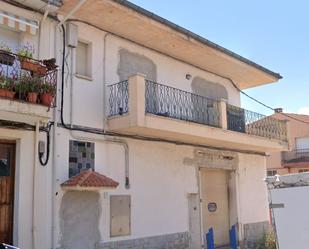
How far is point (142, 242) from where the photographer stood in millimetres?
12555

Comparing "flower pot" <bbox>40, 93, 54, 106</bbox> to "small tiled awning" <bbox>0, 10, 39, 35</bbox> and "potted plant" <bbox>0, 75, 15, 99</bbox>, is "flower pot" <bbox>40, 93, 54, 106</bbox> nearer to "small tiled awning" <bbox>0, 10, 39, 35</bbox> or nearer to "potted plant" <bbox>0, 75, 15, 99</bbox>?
"potted plant" <bbox>0, 75, 15, 99</bbox>

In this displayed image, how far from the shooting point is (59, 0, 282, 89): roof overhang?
1148 centimetres

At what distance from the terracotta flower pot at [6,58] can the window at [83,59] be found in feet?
8.94

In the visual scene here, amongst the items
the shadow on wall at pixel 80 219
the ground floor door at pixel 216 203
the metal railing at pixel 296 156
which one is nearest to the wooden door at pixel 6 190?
the shadow on wall at pixel 80 219

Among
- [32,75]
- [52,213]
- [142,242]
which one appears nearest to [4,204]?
[52,213]

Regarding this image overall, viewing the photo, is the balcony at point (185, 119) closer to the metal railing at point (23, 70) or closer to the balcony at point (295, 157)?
the metal railing at point (23, 70)

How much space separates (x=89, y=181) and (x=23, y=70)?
10.4 feet

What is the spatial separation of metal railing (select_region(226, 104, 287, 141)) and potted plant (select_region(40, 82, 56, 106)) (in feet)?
26.6

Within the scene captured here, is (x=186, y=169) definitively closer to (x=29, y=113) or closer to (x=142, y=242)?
(x=142, y=242)

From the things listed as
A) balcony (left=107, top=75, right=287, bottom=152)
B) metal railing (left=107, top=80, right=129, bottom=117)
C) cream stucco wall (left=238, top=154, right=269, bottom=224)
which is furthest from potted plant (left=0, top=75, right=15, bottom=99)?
cream stucco wall (left=238, top=154, right=269, bottom=224)

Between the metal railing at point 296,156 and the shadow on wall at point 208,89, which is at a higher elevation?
the shadow on wall at point 208,89

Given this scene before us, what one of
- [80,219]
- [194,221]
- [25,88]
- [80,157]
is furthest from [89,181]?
[194,221]

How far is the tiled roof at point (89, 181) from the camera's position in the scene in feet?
33.9

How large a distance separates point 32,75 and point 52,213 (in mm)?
3482
